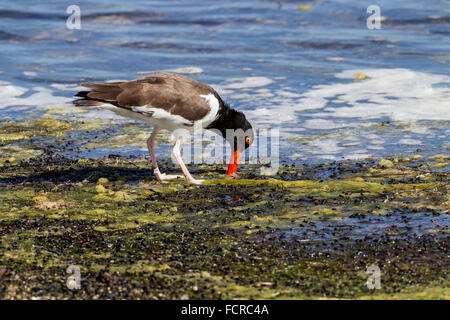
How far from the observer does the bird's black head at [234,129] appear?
27.2 feet

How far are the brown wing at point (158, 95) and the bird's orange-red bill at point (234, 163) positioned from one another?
0.62 metres

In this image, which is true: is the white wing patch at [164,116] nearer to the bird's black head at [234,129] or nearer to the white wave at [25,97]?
the bird's black head at [234,129]

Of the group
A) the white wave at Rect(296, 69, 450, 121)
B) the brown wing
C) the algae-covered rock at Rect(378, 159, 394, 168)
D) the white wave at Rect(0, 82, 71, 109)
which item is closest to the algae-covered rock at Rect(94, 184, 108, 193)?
the brown wing

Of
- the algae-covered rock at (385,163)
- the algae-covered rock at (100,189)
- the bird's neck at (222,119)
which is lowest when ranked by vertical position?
the algae-covered rock at (385,163)

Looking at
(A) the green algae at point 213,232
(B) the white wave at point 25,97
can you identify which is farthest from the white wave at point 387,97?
(B) the white wave at point 25,97

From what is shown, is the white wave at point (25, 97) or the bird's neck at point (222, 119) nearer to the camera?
the bird's neck at point (222, 119)

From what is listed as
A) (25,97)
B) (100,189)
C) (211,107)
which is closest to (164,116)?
(211,107)

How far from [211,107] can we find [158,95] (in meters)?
0.65

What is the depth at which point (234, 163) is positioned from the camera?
7980mm

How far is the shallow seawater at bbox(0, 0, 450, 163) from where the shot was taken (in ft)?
31.9

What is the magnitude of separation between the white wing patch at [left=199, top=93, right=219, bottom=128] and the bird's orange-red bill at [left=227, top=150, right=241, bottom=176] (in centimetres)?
48

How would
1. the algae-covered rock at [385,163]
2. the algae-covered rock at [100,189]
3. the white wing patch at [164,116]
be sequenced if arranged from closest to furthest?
1. the algae-covered rock at [100,189]
2. the white wing patch at [164,116]
3. the algae-covered rock at [385,163]

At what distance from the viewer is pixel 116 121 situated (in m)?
10.2

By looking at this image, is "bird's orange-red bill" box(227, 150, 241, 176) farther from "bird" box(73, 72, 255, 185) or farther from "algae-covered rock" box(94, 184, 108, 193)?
"algae-covered rock" box(94, 184, 108, 193)
